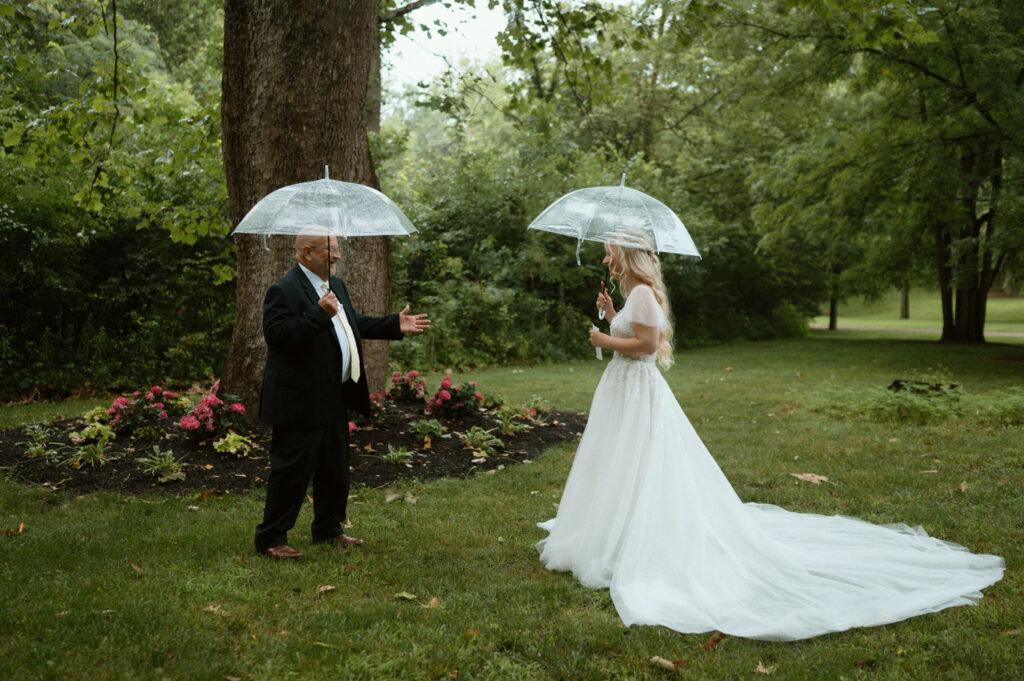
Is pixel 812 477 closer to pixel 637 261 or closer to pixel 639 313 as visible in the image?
pixel 639 313

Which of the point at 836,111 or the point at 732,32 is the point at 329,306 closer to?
the point at 732,32

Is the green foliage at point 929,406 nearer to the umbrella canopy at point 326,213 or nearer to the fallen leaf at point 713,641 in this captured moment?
the fallen leaf at point 713,641

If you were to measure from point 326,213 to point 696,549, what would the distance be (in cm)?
299

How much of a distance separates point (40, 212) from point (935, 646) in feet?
39.8

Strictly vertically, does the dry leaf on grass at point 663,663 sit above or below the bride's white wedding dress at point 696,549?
below

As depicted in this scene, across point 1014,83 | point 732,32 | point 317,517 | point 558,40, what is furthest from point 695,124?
point 317,517

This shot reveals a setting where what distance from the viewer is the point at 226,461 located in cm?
652

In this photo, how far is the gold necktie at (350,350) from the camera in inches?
185

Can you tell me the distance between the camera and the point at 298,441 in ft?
15.0

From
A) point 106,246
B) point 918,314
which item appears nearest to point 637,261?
point 106,246

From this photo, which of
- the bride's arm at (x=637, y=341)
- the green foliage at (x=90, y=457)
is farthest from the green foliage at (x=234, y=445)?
the bride's arm at (x=637, y=341)

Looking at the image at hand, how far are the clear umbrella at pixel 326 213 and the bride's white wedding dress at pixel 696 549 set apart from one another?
168cm

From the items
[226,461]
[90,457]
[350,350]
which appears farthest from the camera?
[226,461]

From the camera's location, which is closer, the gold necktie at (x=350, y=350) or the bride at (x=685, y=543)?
the bride at (x=685, y=543)
